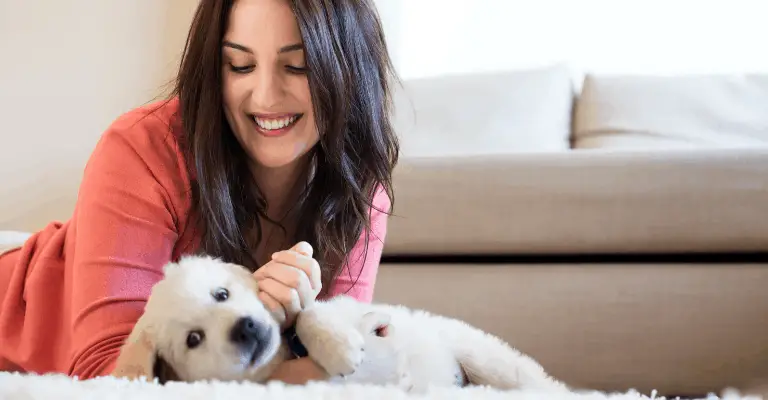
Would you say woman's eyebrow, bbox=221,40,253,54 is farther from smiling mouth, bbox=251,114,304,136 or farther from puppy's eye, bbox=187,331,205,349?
puppy's eye, bbox=187,331,205,349

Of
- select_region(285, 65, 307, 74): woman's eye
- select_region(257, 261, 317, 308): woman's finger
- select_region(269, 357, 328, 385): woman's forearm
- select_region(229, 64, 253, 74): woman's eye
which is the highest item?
select_region(285, 65, 307, 74): woman's eye

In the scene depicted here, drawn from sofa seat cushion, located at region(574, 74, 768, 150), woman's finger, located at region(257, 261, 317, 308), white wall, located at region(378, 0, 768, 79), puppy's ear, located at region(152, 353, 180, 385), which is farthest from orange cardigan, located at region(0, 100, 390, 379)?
white wall, located at region(378, 0, 768, 79)

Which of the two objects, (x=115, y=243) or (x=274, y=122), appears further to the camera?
(x=274, y=122)

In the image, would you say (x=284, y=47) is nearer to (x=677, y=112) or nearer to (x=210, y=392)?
(x=210, y=392)

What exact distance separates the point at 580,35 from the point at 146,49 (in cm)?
176

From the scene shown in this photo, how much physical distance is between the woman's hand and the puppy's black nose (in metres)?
0.06

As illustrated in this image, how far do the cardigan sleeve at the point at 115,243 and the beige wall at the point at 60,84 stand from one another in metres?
1.74

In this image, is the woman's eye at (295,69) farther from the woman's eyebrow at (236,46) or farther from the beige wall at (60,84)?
the beige wall at (60,84)

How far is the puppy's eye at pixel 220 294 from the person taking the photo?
784 millimetres

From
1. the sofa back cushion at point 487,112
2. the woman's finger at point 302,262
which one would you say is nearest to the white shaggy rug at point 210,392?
the woman's finger at point 302,262

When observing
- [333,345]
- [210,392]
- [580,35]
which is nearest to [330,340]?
[333,345]

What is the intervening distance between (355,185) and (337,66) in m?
0.22

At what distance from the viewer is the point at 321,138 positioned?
114 cm

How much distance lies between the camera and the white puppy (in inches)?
28.7
